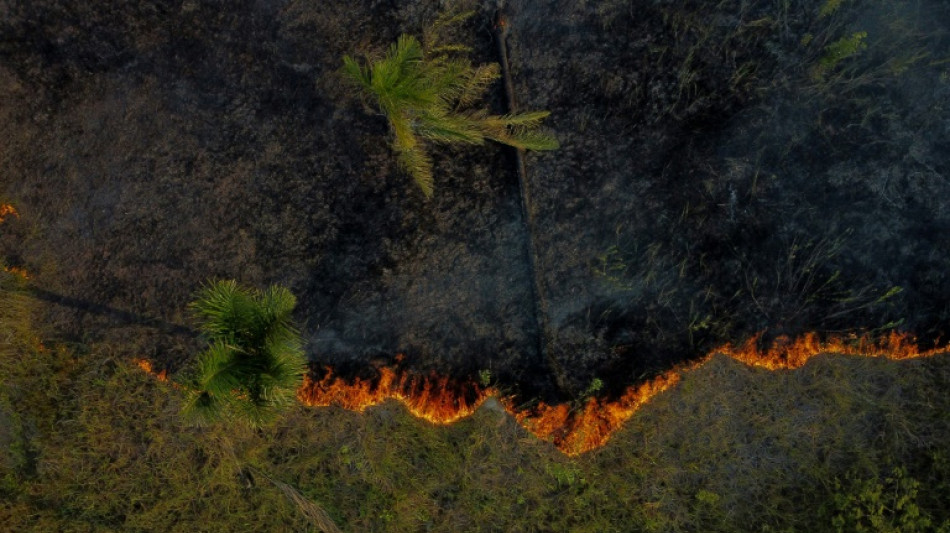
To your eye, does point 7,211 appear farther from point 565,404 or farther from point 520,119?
point 565,404

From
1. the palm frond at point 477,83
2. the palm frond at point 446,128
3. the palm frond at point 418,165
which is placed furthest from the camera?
the palm frond at point 477,83

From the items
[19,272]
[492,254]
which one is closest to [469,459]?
[492,254]

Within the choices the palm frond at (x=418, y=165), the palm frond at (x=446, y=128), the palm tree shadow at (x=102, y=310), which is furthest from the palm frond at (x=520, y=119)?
the palm tree shadow at (x=102, y=310)

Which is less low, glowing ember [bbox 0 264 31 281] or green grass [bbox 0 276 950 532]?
glowing ember [bbox 0 264 31 281]

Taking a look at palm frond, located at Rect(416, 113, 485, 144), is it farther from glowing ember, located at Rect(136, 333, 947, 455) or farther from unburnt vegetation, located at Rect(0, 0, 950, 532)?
glowing ember, located at Rect(136, 333, 947, 455)

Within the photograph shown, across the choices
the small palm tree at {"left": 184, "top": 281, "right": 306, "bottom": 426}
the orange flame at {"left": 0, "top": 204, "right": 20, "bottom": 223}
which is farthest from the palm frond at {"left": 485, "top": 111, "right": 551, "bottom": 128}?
the orange flame at {"left": 0, "top": 204, "right": 20, "bottom": 223}

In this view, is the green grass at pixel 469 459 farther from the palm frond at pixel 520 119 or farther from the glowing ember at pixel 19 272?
the palm frond at pixel 520 119
